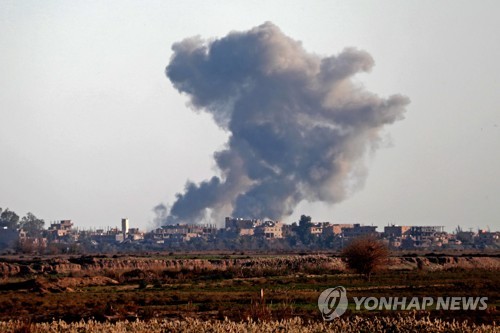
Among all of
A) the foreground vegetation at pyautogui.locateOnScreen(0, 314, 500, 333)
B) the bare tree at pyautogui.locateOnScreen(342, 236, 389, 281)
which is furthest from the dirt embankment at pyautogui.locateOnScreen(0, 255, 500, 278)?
the foreground vegetation at pyautogui.locateOnScreen(0, 314, 500, 333)

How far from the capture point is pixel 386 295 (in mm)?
50375

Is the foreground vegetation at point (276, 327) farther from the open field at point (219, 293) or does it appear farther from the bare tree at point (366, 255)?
the bare tree at point (366, 255)

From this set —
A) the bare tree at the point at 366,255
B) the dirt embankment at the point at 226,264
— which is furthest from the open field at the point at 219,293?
the bare tree at the point at 366,255

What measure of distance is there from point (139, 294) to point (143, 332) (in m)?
27.1

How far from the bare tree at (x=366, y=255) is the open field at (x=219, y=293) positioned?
175cm

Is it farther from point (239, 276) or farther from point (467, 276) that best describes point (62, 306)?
point (467, 276)

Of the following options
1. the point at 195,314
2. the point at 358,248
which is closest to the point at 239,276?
the point at 358,248

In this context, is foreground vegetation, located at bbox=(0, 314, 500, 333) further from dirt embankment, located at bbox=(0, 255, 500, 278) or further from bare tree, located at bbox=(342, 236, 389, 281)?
dirt embankment, located at bbox=(0, 255, 500, 278)

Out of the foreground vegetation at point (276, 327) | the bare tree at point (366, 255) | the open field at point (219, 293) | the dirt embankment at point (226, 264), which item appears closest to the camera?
the foreground vegetation at point (276, 327)

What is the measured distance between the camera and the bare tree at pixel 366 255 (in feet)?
237

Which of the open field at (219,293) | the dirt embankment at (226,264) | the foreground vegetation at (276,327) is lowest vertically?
the foreground vegetation at (276,327)

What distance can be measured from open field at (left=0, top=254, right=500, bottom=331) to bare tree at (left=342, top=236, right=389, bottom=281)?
175 cm

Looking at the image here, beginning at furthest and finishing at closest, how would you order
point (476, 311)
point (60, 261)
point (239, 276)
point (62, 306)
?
point (60, 261) → point (239, 276) → point (62, 306) → point (476, 311)

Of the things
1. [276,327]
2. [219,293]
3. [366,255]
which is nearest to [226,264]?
Answer: [366,255]
